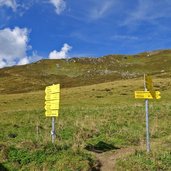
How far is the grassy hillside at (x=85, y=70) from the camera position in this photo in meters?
132

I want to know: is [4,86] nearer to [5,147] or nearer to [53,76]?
[53,76]

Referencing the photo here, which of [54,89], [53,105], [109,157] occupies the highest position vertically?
[54,89]

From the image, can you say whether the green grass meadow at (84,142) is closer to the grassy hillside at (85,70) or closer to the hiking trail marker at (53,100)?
the hiking trail marker at (53,100)

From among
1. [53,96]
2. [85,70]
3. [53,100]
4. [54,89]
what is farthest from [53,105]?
[85,70]

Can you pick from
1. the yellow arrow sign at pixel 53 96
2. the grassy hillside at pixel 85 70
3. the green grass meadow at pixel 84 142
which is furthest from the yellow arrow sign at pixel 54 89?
the grassy hillside at pixel 85 70

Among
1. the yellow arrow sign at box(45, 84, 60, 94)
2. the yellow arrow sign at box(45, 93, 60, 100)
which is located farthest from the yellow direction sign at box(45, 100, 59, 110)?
the yellow arrow sign at box(45, 84, 60, 94)

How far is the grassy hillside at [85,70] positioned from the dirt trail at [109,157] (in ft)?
329

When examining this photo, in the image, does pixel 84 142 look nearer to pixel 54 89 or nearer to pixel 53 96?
pixel 53 96

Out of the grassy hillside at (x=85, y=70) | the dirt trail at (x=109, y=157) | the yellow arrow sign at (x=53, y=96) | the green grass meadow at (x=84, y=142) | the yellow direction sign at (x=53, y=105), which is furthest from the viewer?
the grassy hillside at (x=85, y=70)

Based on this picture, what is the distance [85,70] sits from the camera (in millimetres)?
158125

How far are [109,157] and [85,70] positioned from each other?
458ft

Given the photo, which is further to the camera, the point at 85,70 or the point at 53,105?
the point at 85,70

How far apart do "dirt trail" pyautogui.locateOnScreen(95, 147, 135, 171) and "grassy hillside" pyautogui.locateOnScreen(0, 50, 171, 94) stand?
10041 centimetres

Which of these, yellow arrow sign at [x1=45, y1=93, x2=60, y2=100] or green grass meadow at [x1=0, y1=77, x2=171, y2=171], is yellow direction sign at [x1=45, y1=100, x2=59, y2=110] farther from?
green grass meadow at [x1=0, y1=77, x2=171, y2=171]
